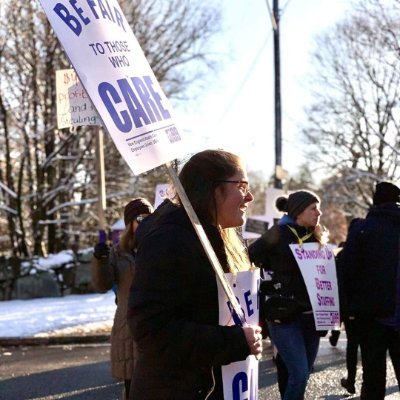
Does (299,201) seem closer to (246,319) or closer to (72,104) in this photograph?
(246,319)

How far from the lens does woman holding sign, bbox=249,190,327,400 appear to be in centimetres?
473

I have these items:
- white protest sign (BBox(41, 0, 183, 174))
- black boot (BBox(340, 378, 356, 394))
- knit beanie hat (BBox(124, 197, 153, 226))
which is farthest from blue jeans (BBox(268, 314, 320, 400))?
white protest sign (BBox(41, 0, 183, 174))

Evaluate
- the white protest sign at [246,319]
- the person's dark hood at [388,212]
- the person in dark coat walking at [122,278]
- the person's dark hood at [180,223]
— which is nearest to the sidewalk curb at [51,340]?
the person in dark coat walking at [122,278]

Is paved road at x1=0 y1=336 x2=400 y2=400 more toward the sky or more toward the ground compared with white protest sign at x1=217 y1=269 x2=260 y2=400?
more toward the ground

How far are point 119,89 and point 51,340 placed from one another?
28.9 ft

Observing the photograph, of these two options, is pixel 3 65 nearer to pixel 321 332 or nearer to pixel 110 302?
pixel 110 302

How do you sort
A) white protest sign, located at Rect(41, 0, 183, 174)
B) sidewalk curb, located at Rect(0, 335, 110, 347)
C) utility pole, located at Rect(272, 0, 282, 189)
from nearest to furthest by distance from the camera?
white protest sign, located at Rect(41, 0, 183, 174), sidewalk curb, located at Rect(0, 335, 110, 347), utility pole, located at Rect(272, 0, 282, 189)

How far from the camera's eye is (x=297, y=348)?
476cm

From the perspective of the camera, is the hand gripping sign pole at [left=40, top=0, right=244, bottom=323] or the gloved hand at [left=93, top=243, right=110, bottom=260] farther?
the gloved hand at [left=93, top=243, right=110, bottom=260]

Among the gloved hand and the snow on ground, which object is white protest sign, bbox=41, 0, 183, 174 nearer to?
the gloved hand

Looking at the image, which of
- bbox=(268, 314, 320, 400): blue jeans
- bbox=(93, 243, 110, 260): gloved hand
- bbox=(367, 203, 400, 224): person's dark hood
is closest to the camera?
bbox=(268, 314, 320, 400): blue jeans

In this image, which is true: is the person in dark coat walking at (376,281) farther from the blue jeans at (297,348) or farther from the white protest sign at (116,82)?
the white protest sign at (116,82)

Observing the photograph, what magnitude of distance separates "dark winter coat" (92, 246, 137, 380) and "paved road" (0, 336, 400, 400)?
2059mm

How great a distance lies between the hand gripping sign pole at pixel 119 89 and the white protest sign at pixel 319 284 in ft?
7.76
